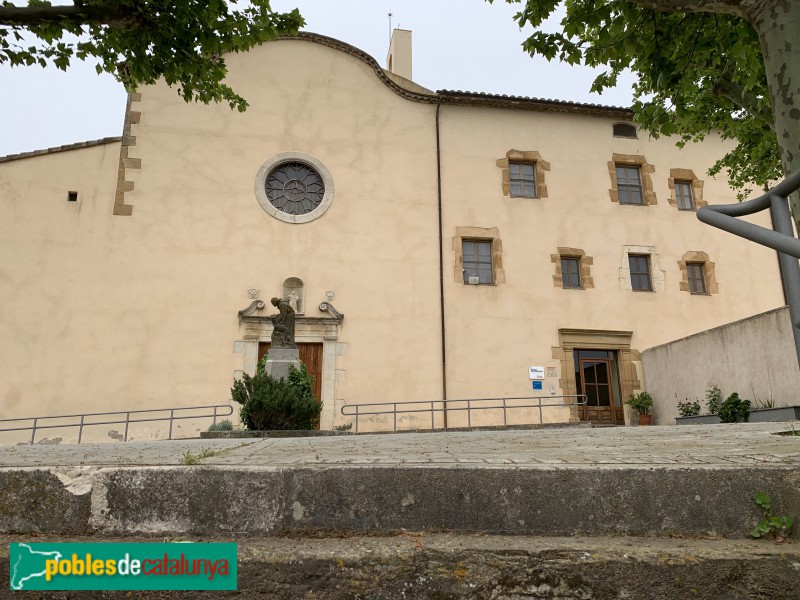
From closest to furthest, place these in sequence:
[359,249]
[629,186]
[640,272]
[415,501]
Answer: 1. [415,501]
2. [359,249]
3. [640,272]
4. [629,186]

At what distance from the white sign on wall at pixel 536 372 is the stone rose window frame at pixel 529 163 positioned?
5034mm

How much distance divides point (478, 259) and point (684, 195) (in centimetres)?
689

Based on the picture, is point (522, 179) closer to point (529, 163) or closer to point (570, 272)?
point (529, 163)

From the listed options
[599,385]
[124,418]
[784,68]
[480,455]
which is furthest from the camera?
[599,385]

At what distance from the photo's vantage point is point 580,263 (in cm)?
1695

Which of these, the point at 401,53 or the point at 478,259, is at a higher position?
the point at 401,53

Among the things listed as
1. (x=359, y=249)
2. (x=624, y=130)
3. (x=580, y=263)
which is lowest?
(x=580, y=263)

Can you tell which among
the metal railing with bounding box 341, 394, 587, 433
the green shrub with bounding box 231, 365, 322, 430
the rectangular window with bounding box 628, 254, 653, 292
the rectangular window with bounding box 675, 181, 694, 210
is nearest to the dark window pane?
the rectangular window with bounding box 675, 181, 694, 210

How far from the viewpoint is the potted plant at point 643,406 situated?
15.5 metres

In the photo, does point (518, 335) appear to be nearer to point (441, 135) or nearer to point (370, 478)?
point (441, 135)

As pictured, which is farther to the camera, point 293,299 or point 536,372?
point 536,372

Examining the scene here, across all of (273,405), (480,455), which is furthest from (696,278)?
(480,455)

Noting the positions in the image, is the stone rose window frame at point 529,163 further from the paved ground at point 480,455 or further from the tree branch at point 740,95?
the paved ground at point 480,455

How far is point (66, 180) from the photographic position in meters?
15.1
